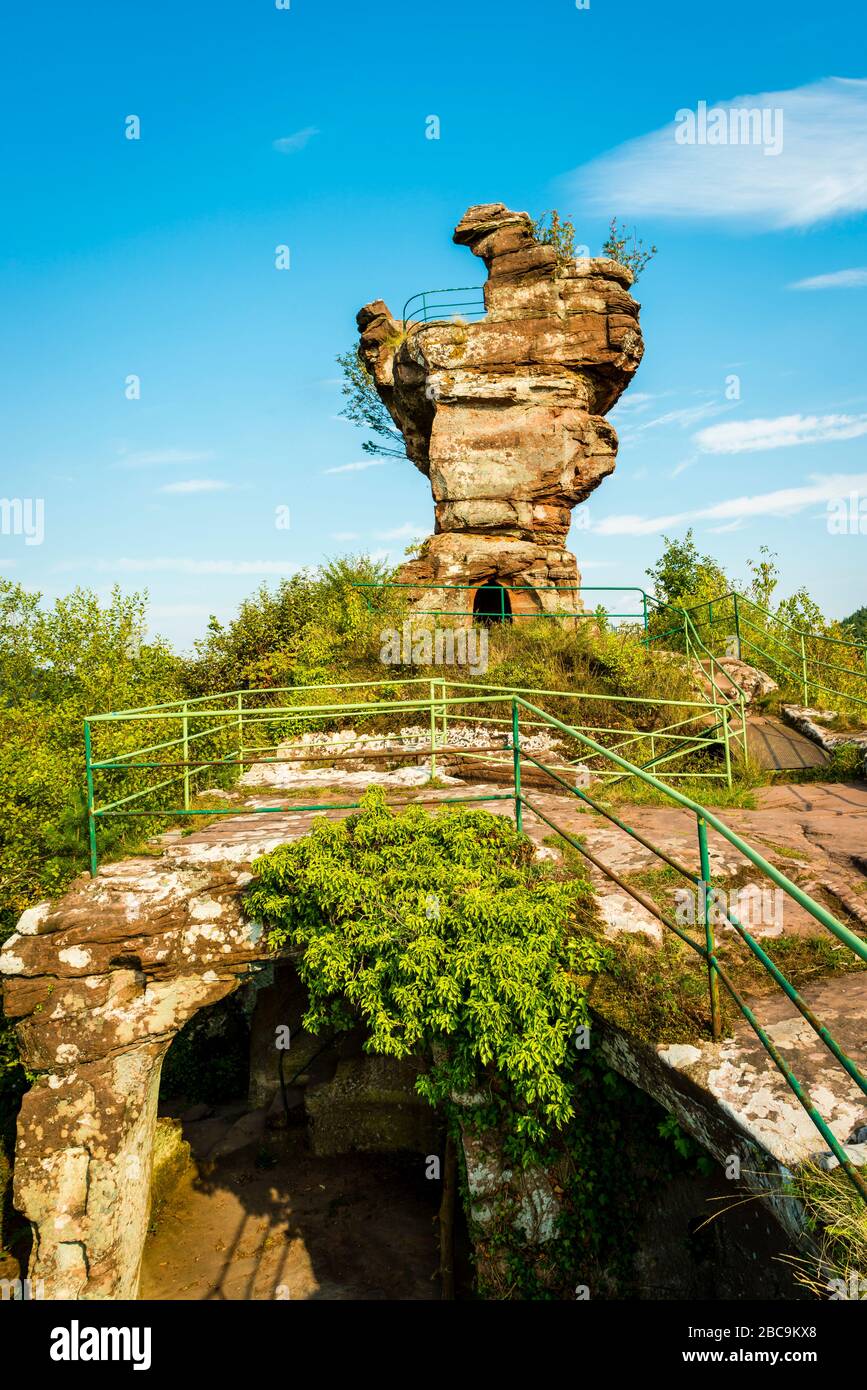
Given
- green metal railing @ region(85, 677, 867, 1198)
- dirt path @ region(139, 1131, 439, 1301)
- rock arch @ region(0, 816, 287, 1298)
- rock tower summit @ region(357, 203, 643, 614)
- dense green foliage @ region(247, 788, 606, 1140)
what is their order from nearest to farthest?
green metal railing @ region(85, 677, 867, 1198) < dense green foliage @ region(247, 788, 606, 1140) < rock arch @ region(0, 816, 287, 1298) < dirt path @ region(139, 1131, 439, 1301) < rock tower summit @ region(357, 203, 643, 614)

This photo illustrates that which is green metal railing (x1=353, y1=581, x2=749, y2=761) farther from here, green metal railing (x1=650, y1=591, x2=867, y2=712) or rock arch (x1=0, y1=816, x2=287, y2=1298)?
rock arch (x1=0, y1=816, x2=287, y2=1298)

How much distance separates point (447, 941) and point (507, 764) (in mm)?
3898

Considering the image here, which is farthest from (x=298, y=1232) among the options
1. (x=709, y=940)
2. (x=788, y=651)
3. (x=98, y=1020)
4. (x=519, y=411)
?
(x=519, y=411)

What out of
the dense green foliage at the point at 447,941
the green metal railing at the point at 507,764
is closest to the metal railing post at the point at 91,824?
the green metal railing at the point at 507,764

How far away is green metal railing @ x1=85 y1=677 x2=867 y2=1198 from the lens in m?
3.80

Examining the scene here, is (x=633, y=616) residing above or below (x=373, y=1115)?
above

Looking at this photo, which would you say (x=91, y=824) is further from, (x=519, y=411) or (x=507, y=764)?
(x=519, y=411)

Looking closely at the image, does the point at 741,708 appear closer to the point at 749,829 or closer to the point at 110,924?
the point at 749,829

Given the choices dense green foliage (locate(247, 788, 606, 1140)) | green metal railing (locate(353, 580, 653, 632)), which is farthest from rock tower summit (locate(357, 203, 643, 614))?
→ dense green foliage (locate(247, 788, 606, 1140))

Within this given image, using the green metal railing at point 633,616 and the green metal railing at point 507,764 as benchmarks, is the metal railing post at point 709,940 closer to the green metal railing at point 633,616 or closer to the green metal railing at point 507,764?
the green metal railing at point 507,764

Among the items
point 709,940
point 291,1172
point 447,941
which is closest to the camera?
point 709,940

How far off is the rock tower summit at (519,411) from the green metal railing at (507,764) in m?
4.82

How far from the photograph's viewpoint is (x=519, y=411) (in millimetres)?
16781

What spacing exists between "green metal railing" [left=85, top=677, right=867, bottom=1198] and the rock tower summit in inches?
190
